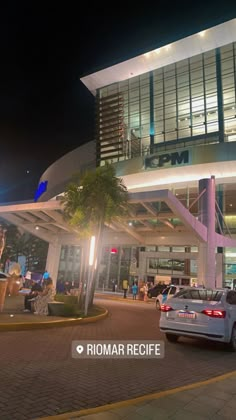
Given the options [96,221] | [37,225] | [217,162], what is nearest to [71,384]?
[96,221]

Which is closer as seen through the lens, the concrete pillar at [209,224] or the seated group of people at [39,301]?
the seated group of people at [39,301]

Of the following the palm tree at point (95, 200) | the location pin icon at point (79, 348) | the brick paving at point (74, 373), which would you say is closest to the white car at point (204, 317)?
the brick paving at point (74, 373)

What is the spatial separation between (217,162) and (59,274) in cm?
2286

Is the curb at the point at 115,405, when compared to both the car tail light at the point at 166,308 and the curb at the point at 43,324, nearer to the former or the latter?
the car tail light at the point at 166,308

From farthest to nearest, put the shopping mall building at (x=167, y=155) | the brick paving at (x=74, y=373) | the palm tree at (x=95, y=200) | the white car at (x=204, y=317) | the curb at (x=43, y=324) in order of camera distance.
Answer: the shopping mall building at (x=167, y=155), the palm tree at (x=95, y=200), the curb at (x=43, y=324), the white car at (x=204, y=317), the brick paving at (x=74, y=373)

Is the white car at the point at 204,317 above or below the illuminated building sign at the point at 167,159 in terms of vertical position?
below

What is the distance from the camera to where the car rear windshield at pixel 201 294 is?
28.2 ft

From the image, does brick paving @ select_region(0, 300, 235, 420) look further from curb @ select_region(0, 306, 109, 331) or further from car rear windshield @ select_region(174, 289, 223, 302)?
car rear windshield @ select_region(174, 289, 223, 302)

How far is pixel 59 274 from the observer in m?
39.6

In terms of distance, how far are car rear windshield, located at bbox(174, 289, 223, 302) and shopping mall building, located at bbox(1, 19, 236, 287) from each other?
621 inches

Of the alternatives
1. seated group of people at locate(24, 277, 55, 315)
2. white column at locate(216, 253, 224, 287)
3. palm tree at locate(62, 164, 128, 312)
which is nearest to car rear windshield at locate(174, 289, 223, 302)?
seated group of people at locate(24, 277, 55, 315)

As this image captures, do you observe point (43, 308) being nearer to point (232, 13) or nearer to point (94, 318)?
point (94, 318)

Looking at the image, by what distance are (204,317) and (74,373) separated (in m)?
3.52

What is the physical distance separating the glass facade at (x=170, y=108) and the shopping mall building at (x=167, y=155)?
0.10m
